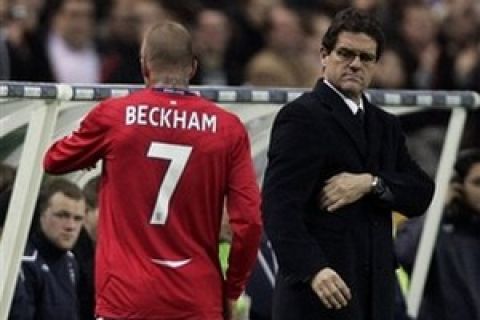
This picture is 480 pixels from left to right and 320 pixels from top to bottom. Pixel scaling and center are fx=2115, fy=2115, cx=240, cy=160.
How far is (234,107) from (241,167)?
1.75m

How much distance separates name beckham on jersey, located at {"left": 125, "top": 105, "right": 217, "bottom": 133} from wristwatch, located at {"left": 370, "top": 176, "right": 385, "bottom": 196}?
64 centimetres

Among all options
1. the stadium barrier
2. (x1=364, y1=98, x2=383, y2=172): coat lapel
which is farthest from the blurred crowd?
(x1=364, y1=98, x2=383, y2=172): coat lapel

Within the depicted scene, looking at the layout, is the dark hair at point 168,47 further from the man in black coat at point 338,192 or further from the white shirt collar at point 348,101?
the white shirt collar at point 348,101

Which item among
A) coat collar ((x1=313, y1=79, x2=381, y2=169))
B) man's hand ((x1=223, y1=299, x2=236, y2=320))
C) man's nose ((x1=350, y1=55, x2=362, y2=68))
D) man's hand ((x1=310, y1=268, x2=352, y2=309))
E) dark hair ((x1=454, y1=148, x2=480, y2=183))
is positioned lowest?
man's hand ((x1=223, y1=299, x2=236, y2=320))

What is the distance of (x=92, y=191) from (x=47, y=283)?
54cm

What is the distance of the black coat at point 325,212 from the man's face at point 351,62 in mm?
59

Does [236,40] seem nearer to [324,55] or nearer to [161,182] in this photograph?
[324,55]

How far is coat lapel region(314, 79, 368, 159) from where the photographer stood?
26.6ft

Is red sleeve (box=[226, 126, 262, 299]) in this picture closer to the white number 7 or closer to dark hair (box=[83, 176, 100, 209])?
the white number 7

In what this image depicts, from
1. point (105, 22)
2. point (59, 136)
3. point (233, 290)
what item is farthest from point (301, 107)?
point (105, 22)

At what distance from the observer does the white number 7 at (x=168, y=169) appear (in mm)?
8094

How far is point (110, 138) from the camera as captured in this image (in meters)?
8.09

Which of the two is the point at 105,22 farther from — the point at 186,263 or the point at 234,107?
the point at 186,263

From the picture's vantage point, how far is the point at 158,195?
809 centimetres
